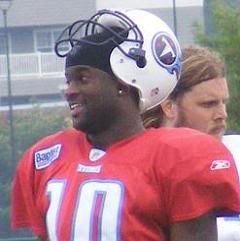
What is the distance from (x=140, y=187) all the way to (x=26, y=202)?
0.42 meters

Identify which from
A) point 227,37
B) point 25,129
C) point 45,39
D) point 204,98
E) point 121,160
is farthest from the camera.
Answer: point 227,37

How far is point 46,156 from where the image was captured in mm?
3123

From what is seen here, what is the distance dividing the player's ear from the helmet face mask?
0.72 feet

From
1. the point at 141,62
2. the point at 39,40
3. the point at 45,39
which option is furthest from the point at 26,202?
the point at 39,40

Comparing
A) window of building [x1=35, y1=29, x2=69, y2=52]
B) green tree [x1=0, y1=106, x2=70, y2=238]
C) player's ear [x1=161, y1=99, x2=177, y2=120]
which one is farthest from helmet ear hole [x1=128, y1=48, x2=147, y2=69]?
window of building [x1=35, y1=29, x2=69, y2=52]

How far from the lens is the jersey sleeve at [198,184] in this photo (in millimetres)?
2852

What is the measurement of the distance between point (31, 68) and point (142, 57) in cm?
603

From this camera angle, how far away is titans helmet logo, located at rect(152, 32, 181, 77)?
3.11m

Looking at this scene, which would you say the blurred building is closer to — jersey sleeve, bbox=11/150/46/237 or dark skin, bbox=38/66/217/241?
jersey sleeve, bbox=11/150/46/237

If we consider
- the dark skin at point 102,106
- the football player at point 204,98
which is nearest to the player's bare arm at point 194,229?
the dark skin at point 102,106

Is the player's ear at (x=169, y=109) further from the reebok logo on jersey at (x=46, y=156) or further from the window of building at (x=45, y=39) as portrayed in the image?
the window of building at (x=45, y=39)

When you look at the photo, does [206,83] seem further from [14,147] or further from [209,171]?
[14,147]

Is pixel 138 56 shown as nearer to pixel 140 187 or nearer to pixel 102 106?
pixel 102 106

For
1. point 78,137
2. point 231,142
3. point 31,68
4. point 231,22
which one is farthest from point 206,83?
point 231,22
